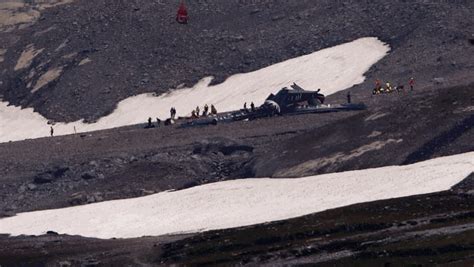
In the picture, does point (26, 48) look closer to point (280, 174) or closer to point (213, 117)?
point (213, 117)

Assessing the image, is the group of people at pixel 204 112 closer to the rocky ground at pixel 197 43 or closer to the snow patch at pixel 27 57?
the rocky ground at pixel 197 43

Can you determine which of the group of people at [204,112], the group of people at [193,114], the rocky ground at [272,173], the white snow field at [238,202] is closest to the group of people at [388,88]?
the rocky ground at [272,173]

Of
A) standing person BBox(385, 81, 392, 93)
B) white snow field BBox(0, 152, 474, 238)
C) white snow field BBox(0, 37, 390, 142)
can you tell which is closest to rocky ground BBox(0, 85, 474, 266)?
standing person BBox(385, 81, 392, 93)

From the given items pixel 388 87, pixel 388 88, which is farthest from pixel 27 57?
pixel 388 88

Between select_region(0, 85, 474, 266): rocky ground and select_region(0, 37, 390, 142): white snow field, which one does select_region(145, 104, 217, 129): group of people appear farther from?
select_region(0, 37, 390, 142): white snow field

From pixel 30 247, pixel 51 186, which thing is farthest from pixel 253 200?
pixel 51 186

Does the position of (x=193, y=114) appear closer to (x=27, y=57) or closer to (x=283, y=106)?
(x=283, y=106)
